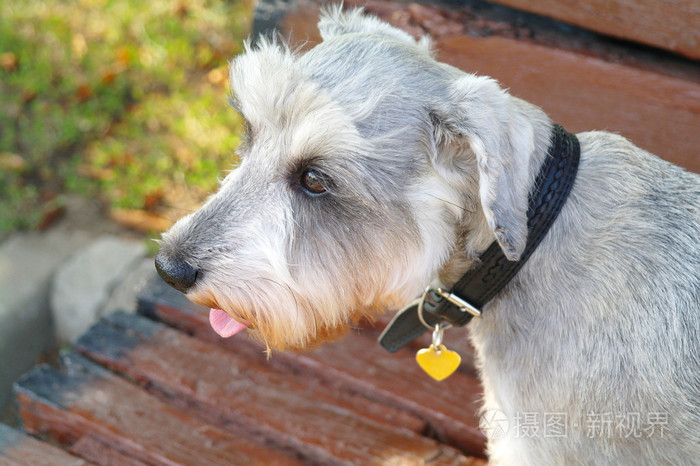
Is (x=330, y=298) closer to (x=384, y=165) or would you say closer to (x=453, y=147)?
(x=384, y=165)

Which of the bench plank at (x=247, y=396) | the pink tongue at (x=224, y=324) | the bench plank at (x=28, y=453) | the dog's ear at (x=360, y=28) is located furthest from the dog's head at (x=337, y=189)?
the bench plank at (x=28, y=453)

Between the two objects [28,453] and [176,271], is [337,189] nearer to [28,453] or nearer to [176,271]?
[176,271]

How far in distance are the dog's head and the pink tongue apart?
0.11 m

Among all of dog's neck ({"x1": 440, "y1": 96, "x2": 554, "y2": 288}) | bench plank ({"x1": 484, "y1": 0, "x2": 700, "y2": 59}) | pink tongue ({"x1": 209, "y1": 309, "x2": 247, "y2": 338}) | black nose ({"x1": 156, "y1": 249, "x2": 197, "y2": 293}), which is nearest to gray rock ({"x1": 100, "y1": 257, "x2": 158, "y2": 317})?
pink tongue ({"x1": 209, "y1": 309, "x2": 247, "y2": 338})

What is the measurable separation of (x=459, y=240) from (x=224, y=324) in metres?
0.87

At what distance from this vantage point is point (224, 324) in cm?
234

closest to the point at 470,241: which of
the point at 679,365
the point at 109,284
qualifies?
the point at 679,365

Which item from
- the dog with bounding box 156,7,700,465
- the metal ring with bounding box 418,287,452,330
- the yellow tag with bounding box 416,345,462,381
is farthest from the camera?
the yellow tag with bounding box 416,345,462,381

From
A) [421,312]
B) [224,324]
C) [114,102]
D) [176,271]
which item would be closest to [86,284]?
[114,102]

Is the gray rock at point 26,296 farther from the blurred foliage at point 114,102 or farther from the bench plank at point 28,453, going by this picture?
the bench plank at point 28,453

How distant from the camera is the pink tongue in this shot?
2.31m

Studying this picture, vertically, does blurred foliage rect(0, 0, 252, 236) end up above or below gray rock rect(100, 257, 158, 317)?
above

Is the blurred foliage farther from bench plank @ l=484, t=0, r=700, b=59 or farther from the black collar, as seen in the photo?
the black collar

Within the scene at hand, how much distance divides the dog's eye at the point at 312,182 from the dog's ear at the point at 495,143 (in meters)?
0.38
